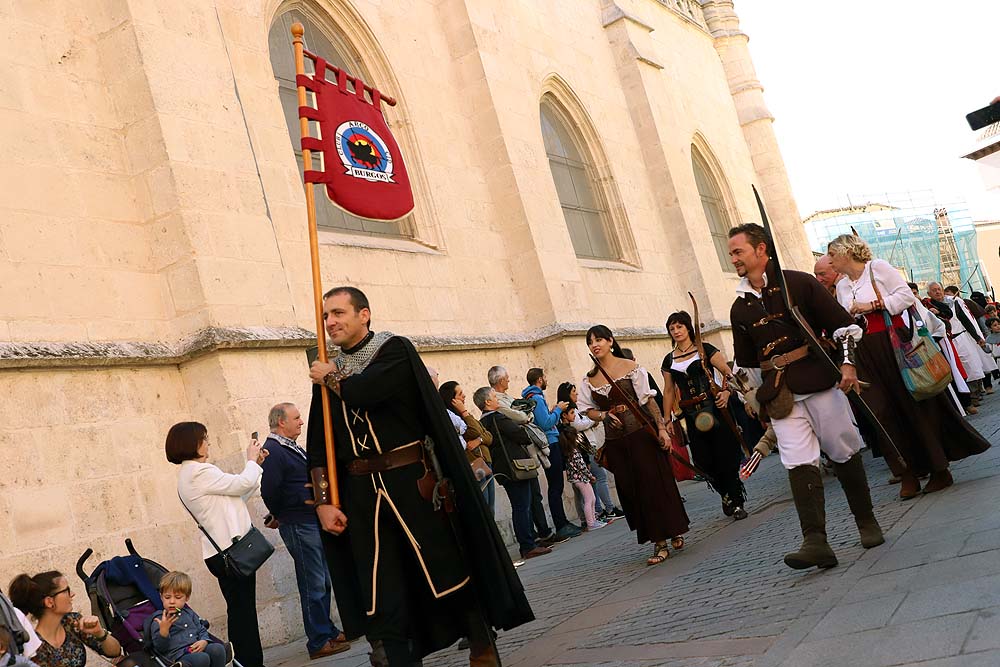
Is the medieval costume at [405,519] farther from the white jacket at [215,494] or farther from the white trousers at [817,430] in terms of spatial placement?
the white trousers at [817,430]

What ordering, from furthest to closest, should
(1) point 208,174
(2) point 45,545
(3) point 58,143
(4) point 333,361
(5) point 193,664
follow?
(1) point 208,174 < (3) point 58,143 < (2) point 45,545 < (5) point 193,664 < (4) point 333,361

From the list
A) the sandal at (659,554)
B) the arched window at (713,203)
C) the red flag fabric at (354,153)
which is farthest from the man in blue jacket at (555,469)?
the arched window at (713,203)

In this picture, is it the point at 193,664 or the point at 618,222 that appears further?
the point at 618,222

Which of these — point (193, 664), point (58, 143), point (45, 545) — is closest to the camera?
point (193, 664)

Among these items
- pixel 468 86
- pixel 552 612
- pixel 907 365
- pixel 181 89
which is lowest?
pixel 552 612

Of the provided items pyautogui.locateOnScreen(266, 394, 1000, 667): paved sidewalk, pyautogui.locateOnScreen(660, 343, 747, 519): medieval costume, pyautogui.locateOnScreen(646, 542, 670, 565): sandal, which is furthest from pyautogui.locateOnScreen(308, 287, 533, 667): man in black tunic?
pyautogui.locateOnScreen(660, 343, 747, 519): medieval costume

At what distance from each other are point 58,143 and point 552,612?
5360 millimetres

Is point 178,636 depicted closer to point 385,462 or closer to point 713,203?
point 385,462

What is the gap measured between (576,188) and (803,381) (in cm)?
1208

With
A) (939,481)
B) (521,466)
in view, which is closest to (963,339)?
(521,466)

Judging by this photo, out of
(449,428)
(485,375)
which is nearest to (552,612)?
(449,428)

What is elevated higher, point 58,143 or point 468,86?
point 468,86

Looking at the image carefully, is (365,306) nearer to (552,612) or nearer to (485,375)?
(552,612)

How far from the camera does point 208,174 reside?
8.96 metres
